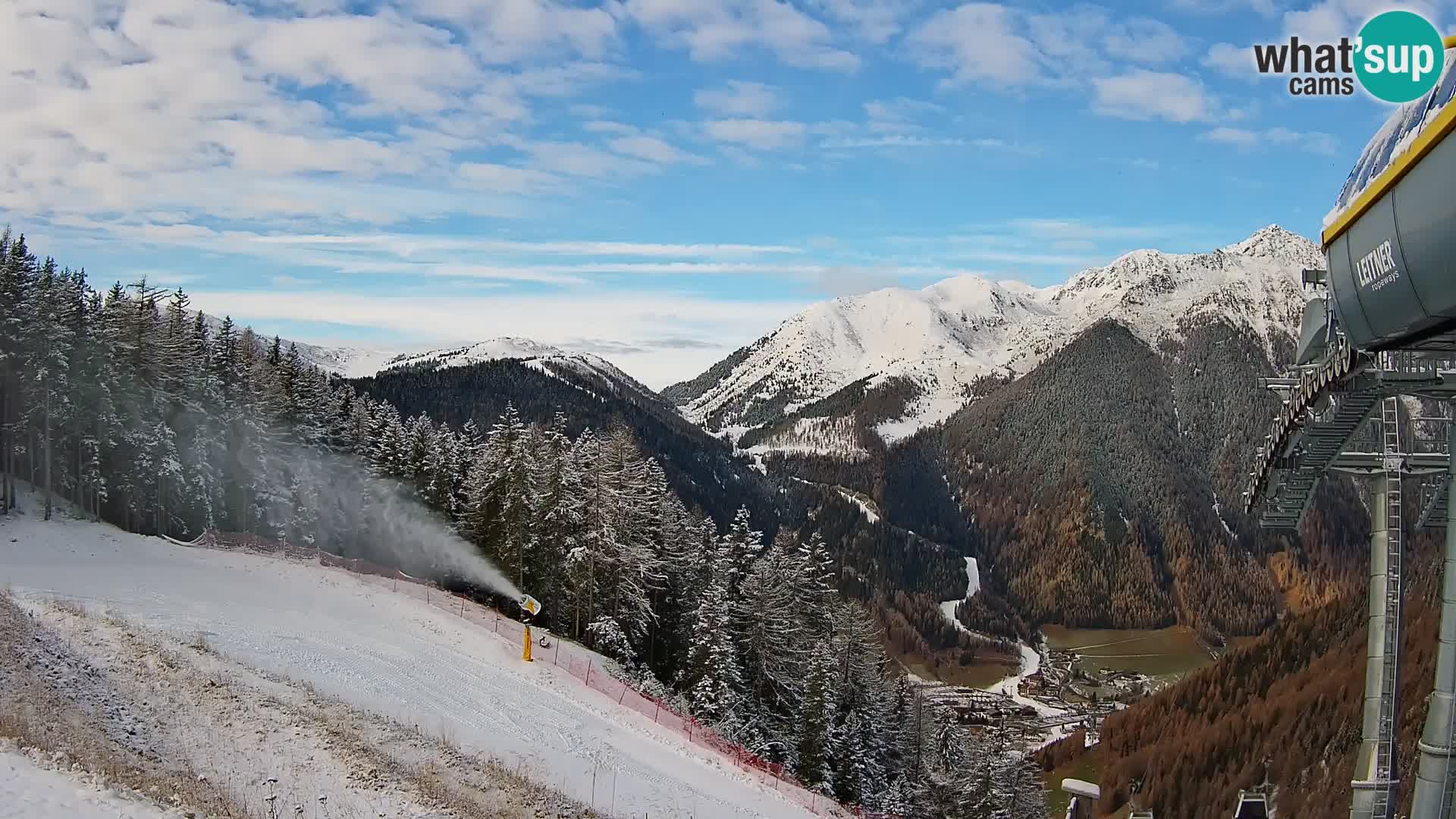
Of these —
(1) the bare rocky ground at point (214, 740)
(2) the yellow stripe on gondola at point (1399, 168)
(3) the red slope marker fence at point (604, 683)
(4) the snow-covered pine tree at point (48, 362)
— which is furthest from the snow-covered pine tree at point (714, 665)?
(4) the snow-covered pine tree at point (48, 362)

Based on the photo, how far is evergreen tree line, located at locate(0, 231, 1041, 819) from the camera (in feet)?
138

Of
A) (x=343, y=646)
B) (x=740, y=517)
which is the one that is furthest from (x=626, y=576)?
(x=343, y=646)

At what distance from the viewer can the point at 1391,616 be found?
17141 millimetres

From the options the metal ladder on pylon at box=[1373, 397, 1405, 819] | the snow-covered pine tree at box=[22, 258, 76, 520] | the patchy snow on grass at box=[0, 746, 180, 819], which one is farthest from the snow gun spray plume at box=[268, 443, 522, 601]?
the metal ladder on pylon at box=[1373, 397, 1405, 819]

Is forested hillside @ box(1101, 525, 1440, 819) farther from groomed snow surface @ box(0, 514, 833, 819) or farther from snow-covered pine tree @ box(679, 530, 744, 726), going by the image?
groomed snow surface @ box(0, 514, 833, 819)

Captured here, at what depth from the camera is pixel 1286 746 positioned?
124 feet

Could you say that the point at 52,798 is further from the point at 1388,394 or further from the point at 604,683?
the point at 604,683

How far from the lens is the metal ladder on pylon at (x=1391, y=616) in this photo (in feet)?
55.6

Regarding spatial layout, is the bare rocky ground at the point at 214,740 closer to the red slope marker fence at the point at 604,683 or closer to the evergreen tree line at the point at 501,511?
the red slope marker fence at the point at 604,683

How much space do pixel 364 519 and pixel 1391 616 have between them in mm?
54836

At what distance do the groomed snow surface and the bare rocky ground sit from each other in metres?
1.96

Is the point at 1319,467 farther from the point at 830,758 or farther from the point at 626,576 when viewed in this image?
the point at 626,576

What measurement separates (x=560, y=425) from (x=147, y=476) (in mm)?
22782

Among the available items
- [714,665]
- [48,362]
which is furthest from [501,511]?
[48,362]
